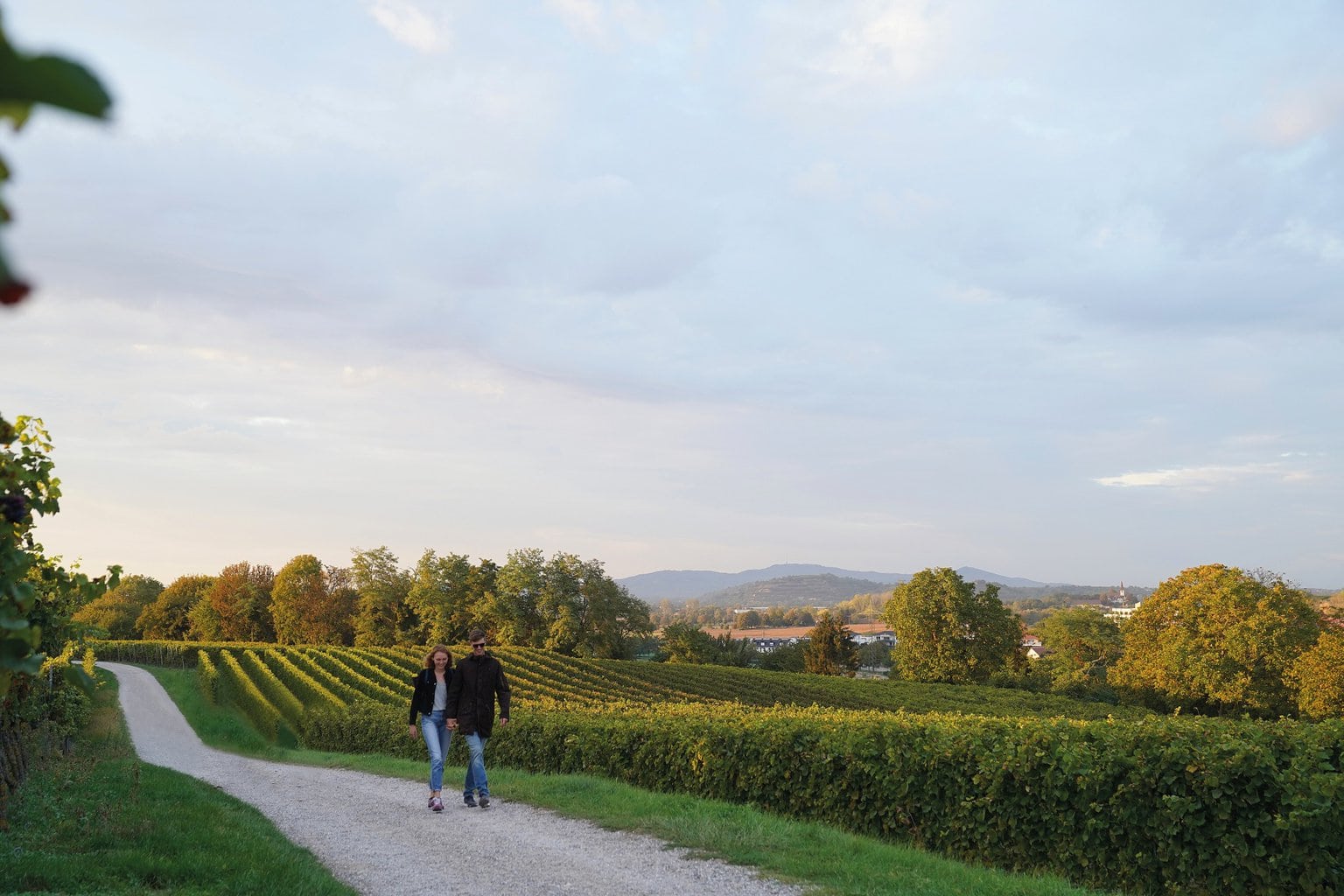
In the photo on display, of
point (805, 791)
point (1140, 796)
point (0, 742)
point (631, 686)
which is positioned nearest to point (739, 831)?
point (805, 791)

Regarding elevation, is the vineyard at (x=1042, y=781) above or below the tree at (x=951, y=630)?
above

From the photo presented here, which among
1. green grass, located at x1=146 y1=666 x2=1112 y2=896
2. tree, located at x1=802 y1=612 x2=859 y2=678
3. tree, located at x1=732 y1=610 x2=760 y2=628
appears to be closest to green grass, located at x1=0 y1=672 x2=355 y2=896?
green grass, located at x1=146 y1=666 x2=1112 y2=896

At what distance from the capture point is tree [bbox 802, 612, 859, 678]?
8881 cm

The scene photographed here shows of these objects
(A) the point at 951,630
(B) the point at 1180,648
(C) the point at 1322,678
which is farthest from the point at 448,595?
(C) the point at 1322,678

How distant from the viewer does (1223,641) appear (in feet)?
172

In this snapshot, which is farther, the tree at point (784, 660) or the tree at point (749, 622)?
the tree at point (749, 622)

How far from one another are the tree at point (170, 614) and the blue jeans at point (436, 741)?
359 feet

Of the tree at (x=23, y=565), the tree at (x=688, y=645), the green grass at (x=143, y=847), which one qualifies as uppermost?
the tree at (x=23, y=565)

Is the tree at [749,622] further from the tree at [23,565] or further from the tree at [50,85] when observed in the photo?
the tree at [50,85]

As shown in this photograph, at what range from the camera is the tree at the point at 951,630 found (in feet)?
229

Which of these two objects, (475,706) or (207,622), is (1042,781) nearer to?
(475,706)

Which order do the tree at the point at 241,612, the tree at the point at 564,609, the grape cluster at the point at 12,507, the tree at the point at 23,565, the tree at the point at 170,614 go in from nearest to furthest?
the tree at the point at 23,565, the grape cluster at the point at 12,507, the tree at the point at 564,609, the tree at the point at 241,612, the tree at the point at 170,614

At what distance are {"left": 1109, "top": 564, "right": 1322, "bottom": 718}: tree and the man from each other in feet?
177

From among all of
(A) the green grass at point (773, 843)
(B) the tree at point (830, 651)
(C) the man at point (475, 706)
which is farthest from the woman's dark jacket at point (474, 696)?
(B) the tree at point (830, 651)
